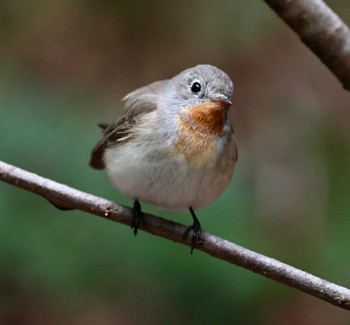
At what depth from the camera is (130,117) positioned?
A: 139 inches

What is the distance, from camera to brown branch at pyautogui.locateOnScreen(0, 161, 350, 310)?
8.64 feet

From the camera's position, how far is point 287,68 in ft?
21.6

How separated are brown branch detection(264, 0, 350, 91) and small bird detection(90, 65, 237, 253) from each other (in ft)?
1.92

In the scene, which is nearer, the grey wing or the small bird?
the small bird

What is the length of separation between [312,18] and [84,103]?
2505mm

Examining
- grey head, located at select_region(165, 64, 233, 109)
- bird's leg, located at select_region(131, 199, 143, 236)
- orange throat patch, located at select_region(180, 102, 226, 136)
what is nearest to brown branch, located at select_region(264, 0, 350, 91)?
grey head, located at select_region(165, 64, 233, 109)

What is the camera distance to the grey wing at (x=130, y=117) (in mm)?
3490

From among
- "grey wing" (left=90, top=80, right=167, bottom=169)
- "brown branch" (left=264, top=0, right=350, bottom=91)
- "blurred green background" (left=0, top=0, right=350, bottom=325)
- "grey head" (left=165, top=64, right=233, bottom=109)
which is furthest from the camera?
"blurred green background" (left=0, top=0, right=350, bottom=325)

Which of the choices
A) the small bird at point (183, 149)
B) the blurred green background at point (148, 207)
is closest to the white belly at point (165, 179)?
the small bird at point (183, 149)

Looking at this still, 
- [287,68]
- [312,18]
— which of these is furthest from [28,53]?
[312,18]

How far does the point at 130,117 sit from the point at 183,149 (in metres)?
0.41

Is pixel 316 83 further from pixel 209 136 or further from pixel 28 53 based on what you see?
pixel 209 136

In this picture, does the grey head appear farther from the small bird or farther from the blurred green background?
the blurred green background

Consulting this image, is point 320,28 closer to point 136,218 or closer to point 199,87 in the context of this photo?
point 199,87
